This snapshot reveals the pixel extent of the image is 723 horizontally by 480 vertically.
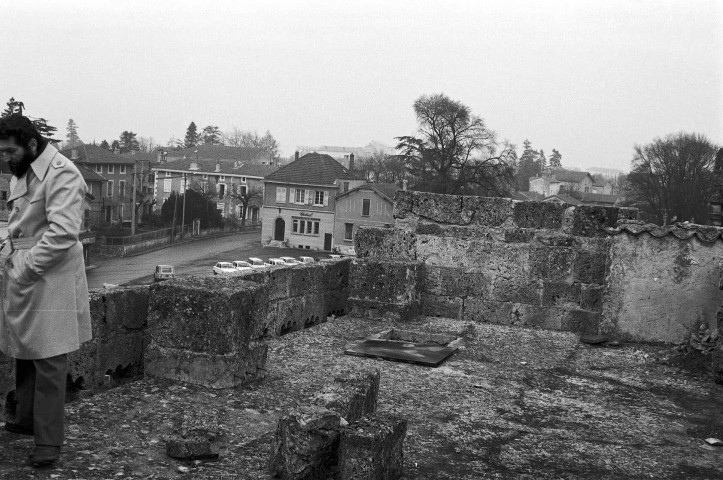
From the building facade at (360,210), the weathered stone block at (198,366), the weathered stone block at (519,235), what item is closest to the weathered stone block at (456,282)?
the weathered stone block at (519,235)

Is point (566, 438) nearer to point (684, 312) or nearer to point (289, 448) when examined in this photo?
point (289, 448)

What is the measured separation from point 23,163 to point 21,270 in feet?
1.86

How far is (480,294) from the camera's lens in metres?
9.66

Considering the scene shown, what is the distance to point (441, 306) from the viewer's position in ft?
32.0

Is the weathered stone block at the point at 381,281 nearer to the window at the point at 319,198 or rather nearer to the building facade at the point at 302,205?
the building facade at the point at 302,205

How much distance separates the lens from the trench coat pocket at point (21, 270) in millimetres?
4121

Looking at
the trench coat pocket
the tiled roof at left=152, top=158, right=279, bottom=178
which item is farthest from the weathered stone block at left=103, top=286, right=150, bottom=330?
the tiled roof at left=152, top=158, right=279, bottom=178

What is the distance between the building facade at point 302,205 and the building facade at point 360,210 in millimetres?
823

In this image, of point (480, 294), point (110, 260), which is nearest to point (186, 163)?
point (110, 260)

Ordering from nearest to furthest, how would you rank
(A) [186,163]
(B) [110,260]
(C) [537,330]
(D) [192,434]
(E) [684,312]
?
(D) [192,434]
(E) [684,312]
(C) [537,330]
(B) [110,260]
(A) [186,163]

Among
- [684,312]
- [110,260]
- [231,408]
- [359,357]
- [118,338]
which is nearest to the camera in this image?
[231,408]

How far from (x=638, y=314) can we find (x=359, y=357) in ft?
10.7

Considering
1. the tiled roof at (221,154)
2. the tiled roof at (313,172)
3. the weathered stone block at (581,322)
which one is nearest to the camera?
the weathered stone block at (581,322)

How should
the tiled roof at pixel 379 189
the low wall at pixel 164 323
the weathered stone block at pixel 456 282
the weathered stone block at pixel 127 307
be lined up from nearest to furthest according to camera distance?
the low wall at pixel 164 323 < the weathered stone block at pixel 127 307 < the weathered stone block at pixel 456 282 < the tiled roof at pixel 379 189
